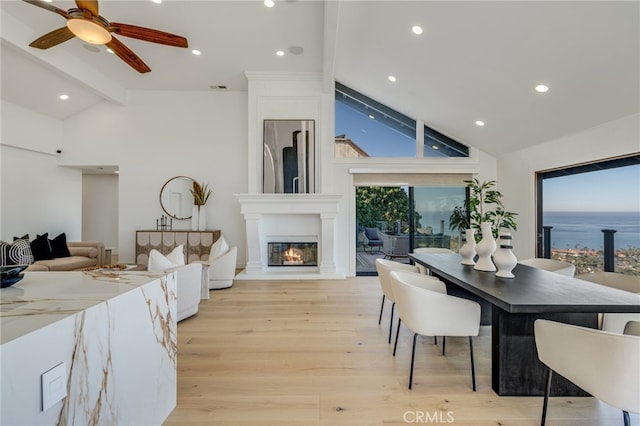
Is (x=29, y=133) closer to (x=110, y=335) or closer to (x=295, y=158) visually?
(x=295, y=158)

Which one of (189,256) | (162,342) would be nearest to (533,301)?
(162,342)

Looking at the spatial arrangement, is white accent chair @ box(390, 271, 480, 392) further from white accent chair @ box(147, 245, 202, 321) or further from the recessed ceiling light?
the recessed ceiling light

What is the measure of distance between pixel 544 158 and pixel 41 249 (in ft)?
25.5

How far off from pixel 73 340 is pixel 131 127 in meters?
6.01

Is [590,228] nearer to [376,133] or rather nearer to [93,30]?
[376,133]

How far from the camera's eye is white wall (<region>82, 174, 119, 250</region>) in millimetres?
7762

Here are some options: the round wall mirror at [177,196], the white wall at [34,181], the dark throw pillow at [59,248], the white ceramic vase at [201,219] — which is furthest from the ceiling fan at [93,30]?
the dark throw pillow at [59,248]

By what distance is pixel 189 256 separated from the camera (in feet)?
18.1

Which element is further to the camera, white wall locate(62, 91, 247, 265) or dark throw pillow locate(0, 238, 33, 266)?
white wall locate(62, 91, 247, 265)

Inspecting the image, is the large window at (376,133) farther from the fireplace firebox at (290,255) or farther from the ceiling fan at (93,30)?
the ceiling fan at (93,30)

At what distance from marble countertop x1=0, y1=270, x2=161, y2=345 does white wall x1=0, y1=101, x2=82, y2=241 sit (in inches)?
202

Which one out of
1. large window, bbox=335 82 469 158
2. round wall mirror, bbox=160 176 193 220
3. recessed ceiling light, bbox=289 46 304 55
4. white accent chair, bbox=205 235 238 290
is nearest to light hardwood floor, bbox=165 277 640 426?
white accent chair, bbox=205 235 238 290

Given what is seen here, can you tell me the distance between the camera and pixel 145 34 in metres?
3.08

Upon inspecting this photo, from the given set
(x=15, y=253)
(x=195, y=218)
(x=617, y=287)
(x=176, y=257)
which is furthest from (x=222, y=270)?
(x=617, y=287)
